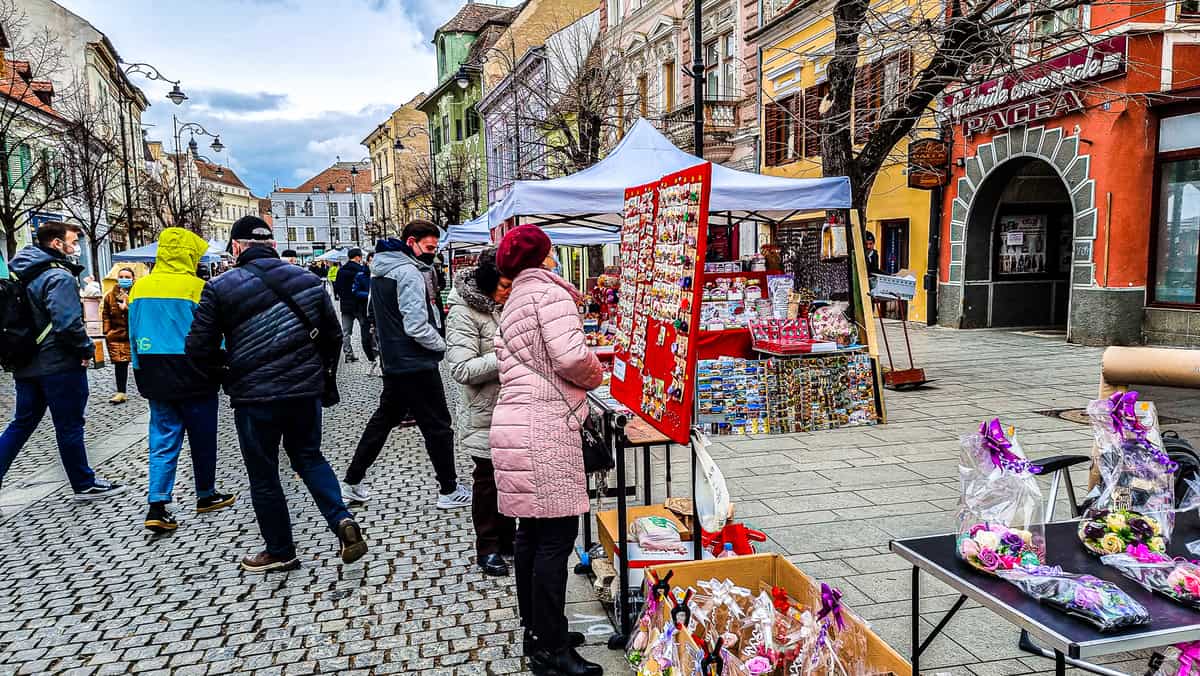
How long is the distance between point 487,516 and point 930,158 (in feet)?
44.6

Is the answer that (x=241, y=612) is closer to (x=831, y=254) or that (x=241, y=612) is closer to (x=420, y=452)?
(x=420, y=452)

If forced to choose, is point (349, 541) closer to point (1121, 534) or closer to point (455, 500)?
point (455, 500)

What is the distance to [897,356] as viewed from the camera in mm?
11711

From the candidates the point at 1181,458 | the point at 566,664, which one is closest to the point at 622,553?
the point at 566,664

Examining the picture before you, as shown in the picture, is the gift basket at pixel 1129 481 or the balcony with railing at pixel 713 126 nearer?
the gift basket at pixel 1129 481

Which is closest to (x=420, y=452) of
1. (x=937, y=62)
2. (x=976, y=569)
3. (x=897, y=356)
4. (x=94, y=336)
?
(x=976, y=569)

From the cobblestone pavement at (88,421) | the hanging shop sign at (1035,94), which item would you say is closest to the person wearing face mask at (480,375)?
the cobblestone pavement at (88,421)

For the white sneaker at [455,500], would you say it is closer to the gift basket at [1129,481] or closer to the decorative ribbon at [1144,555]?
the gift basket at [1129,481]

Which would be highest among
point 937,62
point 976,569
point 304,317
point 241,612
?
point 937,62

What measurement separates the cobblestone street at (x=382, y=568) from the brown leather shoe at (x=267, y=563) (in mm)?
70

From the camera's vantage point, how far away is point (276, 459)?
4.18 meters

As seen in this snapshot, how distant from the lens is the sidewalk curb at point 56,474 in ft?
18.4

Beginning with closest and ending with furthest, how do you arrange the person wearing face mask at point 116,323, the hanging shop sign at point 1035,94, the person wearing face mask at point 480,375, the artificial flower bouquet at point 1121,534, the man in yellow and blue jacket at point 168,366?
the artificial flower bouquet at point 1121,534 < the person wearing face mask at point 480,375 < the man in yellow and blue jacket at point 168,366 < the person wearing face mask at point 116,323 < the hanging shop sign at point 1035,94

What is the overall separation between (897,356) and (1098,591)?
33.9ft
